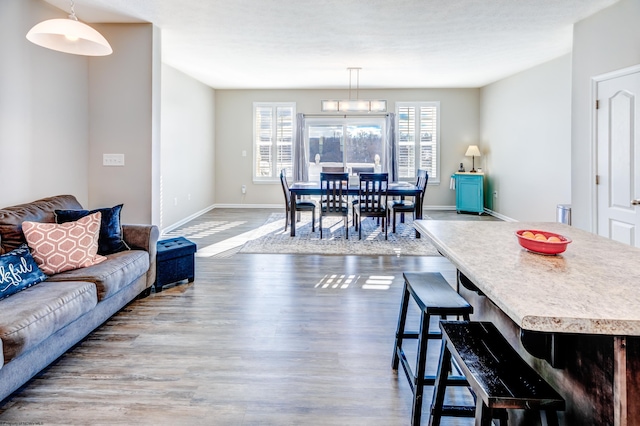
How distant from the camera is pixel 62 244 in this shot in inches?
108

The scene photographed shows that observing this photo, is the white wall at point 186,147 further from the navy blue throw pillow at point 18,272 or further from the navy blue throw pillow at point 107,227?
the navy blue throw pillow at point 18,272

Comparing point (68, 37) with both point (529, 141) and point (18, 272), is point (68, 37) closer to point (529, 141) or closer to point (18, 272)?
point (18, 272)

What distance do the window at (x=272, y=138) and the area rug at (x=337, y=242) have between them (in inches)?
90.7

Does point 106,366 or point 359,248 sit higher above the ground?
point 359,248

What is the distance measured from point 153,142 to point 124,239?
1.24 m

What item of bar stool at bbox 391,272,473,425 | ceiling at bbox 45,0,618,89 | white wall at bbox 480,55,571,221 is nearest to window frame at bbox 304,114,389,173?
ceiling at bbox 45,0,618,89

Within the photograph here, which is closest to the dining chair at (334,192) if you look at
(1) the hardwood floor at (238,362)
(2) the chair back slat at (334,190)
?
(2) the chair back slat at (334,190)

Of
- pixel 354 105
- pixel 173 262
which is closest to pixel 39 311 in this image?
pixel 173 262

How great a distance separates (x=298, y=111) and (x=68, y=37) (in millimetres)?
6463

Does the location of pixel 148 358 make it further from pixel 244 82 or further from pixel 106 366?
pixel 244 82

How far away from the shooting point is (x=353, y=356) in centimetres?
242

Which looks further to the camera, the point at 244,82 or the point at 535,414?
the point at 244,82

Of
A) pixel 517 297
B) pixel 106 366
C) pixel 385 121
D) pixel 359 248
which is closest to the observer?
pixel 517 297

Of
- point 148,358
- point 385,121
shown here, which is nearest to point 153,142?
point 148,358
